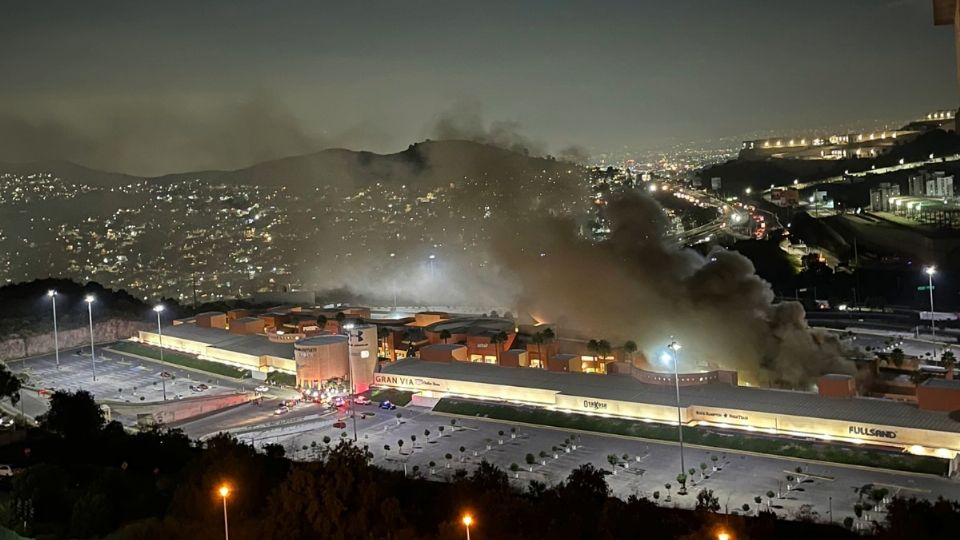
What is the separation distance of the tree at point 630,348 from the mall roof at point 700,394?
137cm

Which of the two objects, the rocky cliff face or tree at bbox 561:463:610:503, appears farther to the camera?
the rocky cliff face

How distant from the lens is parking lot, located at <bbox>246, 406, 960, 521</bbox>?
64.5 feet

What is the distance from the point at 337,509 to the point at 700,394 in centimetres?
1489

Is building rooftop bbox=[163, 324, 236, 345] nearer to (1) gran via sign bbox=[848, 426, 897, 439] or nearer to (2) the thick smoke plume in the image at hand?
(2) the thick smoke plume

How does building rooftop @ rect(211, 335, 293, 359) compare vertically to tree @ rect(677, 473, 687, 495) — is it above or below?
above

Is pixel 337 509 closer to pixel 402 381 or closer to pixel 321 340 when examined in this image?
pixel 402 381

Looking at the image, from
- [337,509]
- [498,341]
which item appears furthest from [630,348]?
[337,509]

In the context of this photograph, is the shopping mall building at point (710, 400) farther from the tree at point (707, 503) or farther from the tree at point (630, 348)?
the tree at point (707, 503)

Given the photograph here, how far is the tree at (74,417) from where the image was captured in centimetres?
2441

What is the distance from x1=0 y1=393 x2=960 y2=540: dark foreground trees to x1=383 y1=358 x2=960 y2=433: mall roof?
22.6 ft

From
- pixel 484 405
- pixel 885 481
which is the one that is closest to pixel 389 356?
pixel 484 405

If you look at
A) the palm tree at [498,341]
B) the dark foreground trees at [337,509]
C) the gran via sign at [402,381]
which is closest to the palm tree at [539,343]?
the palm tree at [498,341]

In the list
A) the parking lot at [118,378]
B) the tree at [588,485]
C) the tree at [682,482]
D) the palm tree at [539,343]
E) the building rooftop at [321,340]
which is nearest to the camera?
the tree at [588,485]

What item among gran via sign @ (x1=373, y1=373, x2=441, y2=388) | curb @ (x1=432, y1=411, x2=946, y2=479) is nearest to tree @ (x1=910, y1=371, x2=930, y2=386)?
curb @ (x1=432, y1=411, x2=946, y2=479)
